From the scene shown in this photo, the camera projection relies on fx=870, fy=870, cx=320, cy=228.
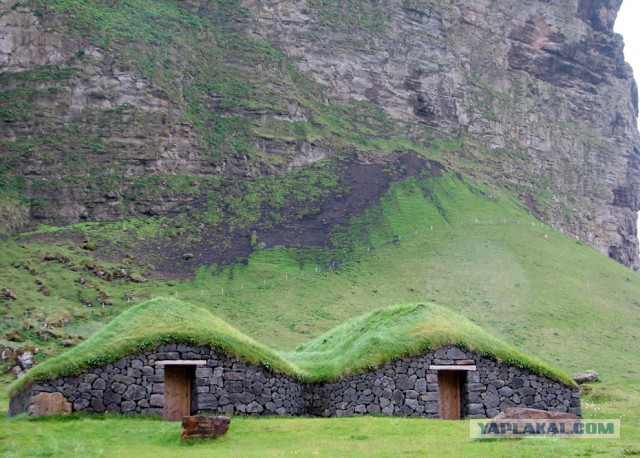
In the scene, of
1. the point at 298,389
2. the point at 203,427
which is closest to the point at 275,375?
the point at 298,389

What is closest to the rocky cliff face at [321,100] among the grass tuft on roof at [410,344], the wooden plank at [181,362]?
the grass tuft on roof at [410,344]

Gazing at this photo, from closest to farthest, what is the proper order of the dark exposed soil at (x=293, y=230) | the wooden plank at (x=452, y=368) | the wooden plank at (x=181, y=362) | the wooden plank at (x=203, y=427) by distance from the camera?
the wooden plank at (x=203, y=427)
the wooden plank at (x=181, y=362)
the wooden plank at (x=452, y=368)
the dark exposed soil at (x=293, y=230)

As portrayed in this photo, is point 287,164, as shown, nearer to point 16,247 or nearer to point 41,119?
point 41,119

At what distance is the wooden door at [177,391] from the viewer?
32.6m

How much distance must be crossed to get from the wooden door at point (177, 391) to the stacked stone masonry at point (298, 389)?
548 millimetres

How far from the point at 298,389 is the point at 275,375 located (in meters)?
1.36

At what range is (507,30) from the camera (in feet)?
601

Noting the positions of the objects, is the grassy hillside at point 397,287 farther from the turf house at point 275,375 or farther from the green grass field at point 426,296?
the turf house at point 275,375

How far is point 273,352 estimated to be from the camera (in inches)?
1406

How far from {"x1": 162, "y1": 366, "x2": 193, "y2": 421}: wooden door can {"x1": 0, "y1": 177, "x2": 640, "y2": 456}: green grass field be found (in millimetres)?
2756

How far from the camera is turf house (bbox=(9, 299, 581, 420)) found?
31.2 metres

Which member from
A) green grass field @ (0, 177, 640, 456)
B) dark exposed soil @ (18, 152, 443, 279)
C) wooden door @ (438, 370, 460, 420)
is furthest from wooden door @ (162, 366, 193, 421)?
dark exposed soil @ (18, 152, 443, 279)

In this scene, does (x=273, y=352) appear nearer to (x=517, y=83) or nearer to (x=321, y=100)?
(x=321, y=100)

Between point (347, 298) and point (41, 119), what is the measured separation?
5349 centimetres
